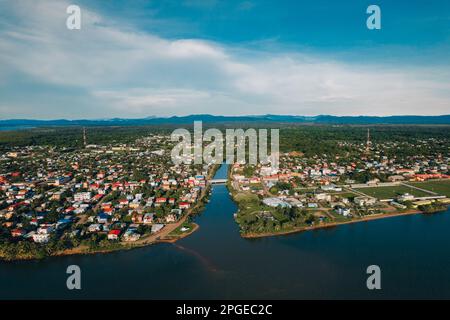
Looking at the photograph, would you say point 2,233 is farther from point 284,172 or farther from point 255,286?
point 284,172

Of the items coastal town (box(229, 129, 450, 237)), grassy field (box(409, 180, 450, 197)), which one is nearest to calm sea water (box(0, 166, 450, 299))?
coastal town (box(229, 129, 450, 237))

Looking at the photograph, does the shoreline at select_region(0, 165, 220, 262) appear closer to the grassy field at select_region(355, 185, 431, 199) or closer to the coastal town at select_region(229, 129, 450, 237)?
the coastal town at select_region(229, 129, 450, 237)

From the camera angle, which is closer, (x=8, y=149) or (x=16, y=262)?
(x=16, y=262)

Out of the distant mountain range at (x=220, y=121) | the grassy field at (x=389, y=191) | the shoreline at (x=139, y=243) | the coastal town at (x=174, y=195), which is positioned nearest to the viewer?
the shoreline at (x=139, y=243)

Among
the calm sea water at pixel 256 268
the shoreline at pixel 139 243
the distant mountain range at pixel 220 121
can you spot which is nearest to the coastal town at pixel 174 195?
the shoreline at pixel 139 243

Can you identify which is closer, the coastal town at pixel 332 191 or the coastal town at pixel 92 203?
the coastal town at pixel 92 203

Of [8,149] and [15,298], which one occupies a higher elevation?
[8,149]

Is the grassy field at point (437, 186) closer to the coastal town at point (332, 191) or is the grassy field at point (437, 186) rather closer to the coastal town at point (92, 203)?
the coastal town at point (332, 191)

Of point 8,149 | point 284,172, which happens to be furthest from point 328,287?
point 8,149
